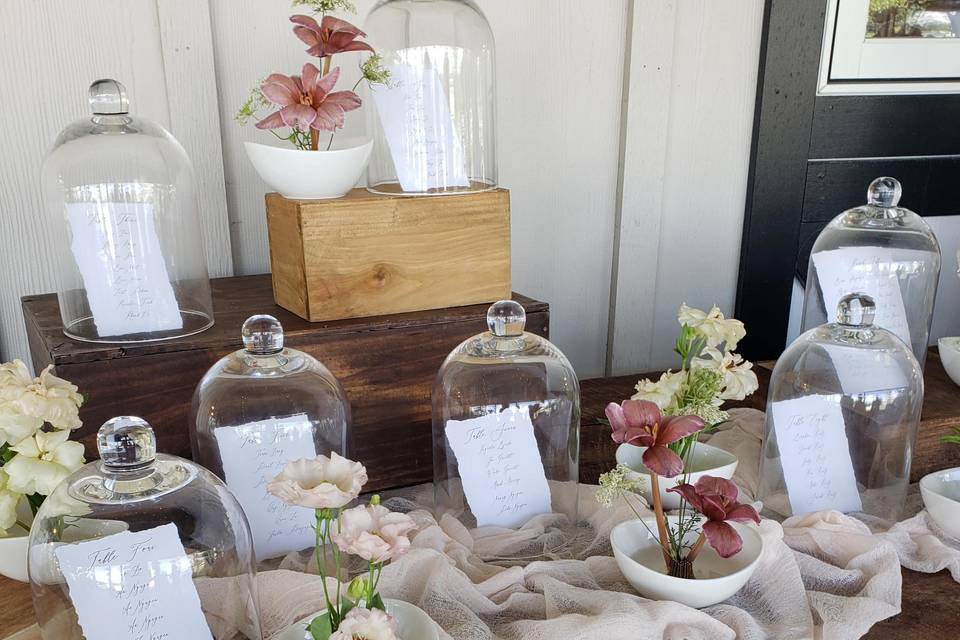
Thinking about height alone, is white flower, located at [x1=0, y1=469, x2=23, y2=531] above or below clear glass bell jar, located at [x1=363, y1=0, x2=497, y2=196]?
below

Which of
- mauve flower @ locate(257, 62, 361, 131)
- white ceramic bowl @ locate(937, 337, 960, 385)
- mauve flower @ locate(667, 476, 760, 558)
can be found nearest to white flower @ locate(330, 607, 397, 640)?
mauve flower @ locate(667, 476, 760, 558)

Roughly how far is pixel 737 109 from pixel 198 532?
1.14m

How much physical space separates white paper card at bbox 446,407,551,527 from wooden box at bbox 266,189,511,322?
7.2 inches

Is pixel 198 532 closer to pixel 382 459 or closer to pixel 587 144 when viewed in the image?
pixel 382 459

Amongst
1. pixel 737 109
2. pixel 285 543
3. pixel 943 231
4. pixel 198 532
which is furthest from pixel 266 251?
pixel 943 231

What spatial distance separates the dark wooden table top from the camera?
70 centimetres

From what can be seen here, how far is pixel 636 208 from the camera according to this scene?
1.35 metres

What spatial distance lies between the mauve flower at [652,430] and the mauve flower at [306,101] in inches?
16.6

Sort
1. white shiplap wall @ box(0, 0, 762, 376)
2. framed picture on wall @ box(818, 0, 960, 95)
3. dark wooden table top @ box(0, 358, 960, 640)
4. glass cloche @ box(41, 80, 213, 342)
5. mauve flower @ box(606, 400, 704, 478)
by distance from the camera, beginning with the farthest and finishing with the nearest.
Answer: framed picture on wall @ box(818, 0, 960, 95) → white shiplap wall @ box(0, 0, 762, 376) → glass cloche @ box(41, 80, 213, 342) → dark wooden table top @ box(0, 358, 960, 640) → mauve flower @ box(606, 400, 704, 478)

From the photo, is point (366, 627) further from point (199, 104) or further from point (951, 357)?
point (951, 357)

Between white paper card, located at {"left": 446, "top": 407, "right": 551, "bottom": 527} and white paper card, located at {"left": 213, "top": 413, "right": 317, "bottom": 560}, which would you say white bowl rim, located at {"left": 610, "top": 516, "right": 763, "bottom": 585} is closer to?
white paper card, located at {"left": 446, "top": 407, "right": 551, "bottom": 527}

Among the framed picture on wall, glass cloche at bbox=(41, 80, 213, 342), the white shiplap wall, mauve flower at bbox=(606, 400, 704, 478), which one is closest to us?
mauve flower at bbox=(606, 400, 704, 478)

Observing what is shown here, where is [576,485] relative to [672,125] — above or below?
below

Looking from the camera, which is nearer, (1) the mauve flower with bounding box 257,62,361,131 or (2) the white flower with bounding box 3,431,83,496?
(2) the white flower with bounding box 3,431,83,496
